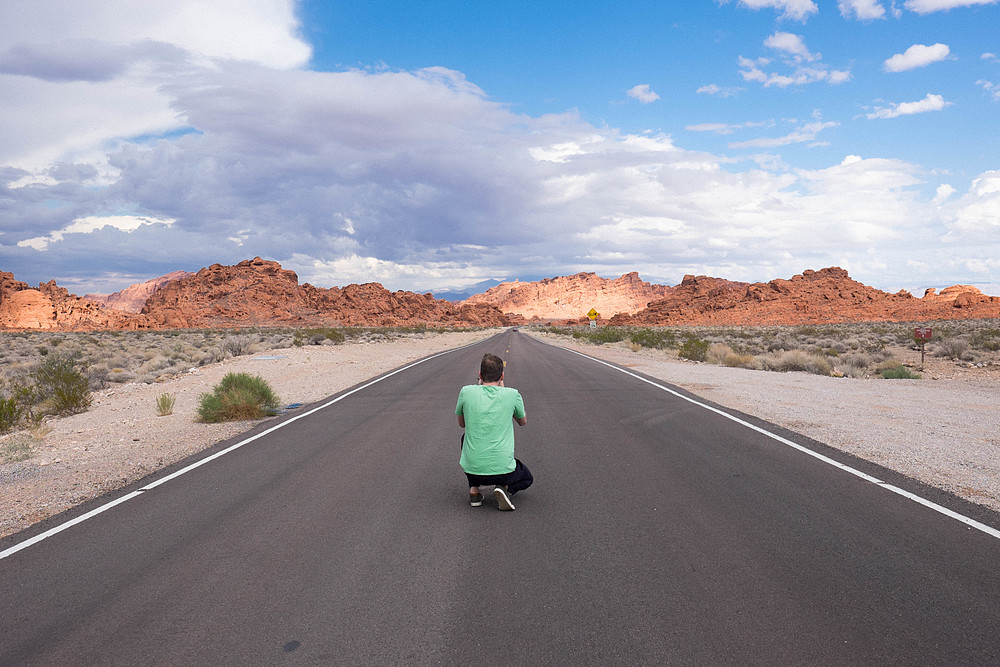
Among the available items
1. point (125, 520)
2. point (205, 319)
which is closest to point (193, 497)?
point (125, 520)

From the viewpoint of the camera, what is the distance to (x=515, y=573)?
4.34m

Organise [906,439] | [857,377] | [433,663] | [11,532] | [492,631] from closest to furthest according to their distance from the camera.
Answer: [433,663] < [492,631] < [11,532] < [906,439] < [857,377]

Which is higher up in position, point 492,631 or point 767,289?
point 767,289

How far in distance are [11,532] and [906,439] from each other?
36.2ft

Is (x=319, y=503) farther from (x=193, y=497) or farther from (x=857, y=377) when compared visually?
(x=857, y=377)

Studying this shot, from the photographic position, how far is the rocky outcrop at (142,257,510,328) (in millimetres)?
105312

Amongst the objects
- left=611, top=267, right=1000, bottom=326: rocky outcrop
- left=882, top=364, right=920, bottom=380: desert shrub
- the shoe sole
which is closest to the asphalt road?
the shoe sole

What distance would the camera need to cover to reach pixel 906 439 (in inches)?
354

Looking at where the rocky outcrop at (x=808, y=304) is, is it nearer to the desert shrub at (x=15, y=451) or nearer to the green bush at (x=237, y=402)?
the green bush at (x=237, y=402)

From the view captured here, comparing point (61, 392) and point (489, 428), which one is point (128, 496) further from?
point (61, 392)

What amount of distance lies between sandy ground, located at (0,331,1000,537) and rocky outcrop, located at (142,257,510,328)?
302 feet

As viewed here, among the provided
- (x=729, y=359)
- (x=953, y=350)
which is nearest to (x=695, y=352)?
(x=729, y=359)

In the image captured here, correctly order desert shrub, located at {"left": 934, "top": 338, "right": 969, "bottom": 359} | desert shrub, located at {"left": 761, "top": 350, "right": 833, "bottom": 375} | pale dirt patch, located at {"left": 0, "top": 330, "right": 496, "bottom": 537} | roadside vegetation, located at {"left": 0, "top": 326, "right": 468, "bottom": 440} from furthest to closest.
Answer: desert shrub, located at {"left": 934, "top": 338, "right": 969, "bottom": 359}
desert shrub, located at {"left": 761, "top": 350, "right": 833, "bottom": 375}
roadside vegetation, located at {"left": 0, "top": 326, "right": 468, "bottom": 440}
pale dirt patch, located at {"left": 0, "top": 330, "right": 496, "bottom": 537}

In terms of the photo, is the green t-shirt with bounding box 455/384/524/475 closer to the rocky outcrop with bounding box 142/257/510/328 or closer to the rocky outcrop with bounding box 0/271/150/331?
the rocky outcrop with bounding box 0/271/150/331
